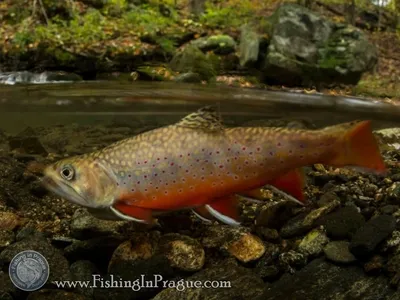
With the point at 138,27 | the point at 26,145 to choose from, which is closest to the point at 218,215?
the point at 26,145

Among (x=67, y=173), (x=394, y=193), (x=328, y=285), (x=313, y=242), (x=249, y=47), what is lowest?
(x=249, y=47)

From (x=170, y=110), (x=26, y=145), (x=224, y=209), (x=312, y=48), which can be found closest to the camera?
(x=224, y=209)

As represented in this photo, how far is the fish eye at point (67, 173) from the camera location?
1554 mm

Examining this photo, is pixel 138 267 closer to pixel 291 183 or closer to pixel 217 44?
pixel 291 183

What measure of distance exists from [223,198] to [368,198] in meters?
0.74

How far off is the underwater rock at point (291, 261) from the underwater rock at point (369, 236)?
0.17m

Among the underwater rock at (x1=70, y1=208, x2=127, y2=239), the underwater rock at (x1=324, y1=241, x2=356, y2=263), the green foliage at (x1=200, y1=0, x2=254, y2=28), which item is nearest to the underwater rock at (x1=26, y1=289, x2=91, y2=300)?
the underwater rock at (x1=70, y1=208, x2=127, y2=239)

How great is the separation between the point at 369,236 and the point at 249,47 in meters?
6.35

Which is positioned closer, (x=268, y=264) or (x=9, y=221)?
(x=268, y=264)

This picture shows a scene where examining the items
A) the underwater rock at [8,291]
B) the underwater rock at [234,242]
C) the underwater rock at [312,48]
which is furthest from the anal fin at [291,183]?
the underwater rock at [312,48]

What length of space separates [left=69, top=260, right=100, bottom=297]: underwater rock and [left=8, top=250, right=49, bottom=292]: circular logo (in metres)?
0.09

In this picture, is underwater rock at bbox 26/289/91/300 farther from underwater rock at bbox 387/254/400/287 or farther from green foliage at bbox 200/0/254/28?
green foliage at bbox 200/0/254/28

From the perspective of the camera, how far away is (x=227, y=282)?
1891 mm

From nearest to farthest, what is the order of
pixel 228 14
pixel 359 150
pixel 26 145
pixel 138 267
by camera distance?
pixel 359 150, pixel 138 267, pixel 26 145, pixel 228 14
